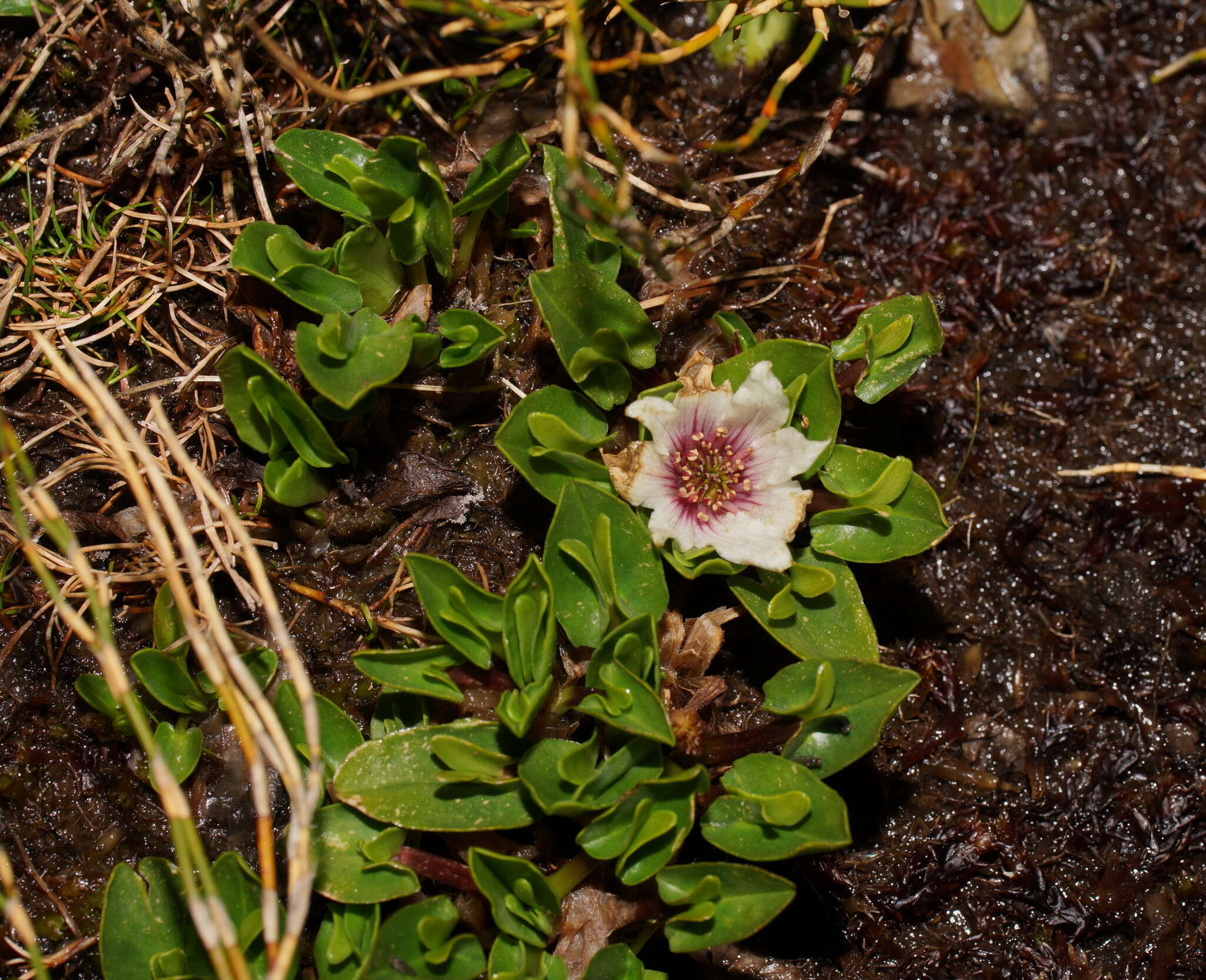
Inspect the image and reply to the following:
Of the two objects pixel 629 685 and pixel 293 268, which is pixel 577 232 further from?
pixel 629 685

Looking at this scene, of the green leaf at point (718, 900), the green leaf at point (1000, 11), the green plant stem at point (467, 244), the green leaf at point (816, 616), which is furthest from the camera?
the green leaf at point (1000, 11)

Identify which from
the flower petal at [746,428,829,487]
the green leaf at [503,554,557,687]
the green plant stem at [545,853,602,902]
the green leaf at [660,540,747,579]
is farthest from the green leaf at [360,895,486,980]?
the flower petal at [746,428,829,487]

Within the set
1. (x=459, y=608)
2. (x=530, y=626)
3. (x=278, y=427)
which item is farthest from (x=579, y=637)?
(x=278, y=427)

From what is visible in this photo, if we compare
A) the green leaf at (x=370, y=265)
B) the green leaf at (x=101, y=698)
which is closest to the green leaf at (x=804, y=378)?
the green leaf at (x=370, y=265)

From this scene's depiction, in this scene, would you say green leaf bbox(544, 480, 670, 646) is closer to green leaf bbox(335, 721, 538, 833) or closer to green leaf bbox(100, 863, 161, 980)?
green leaf bbox(335, 721, 538, 833)

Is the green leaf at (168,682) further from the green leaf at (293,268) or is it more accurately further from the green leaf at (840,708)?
the green leaf at (840,708)

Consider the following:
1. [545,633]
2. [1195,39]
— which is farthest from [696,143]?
[1195,39]
